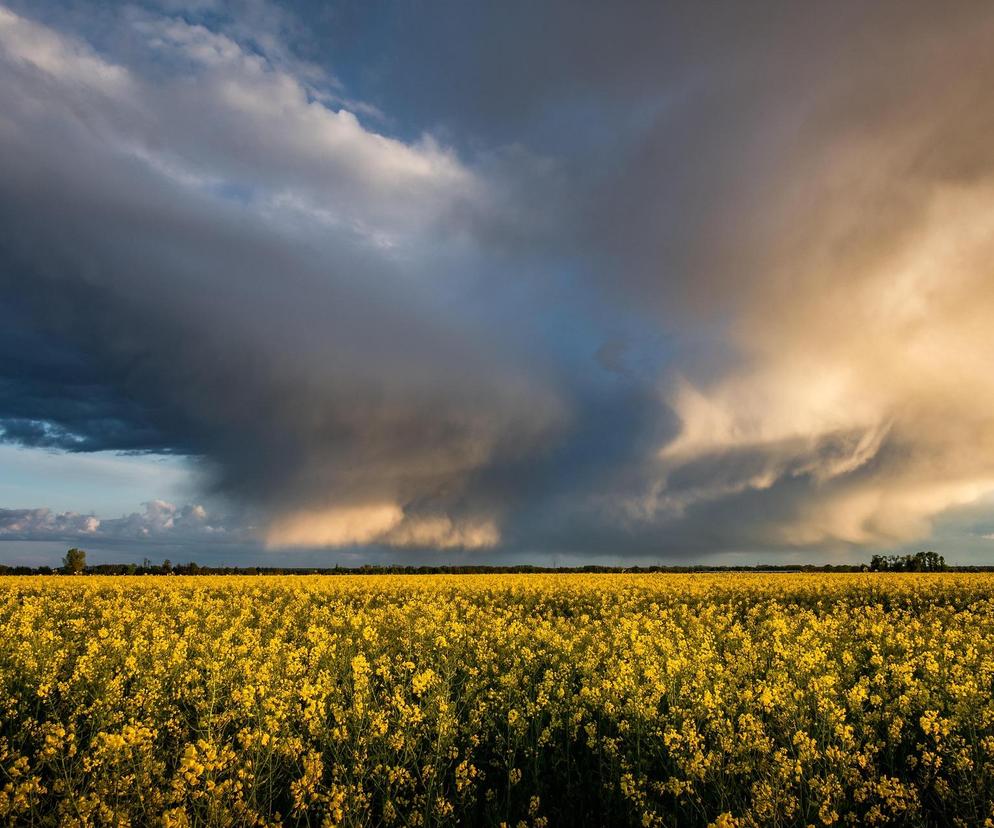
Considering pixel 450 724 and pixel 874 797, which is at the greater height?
pixel 450 724

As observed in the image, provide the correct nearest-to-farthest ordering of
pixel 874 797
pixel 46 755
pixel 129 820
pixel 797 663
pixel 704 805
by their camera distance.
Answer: pixel 129 820 < pixel 46 755 < pixel 704 805 < pixel 874 797 < pixel 797 663

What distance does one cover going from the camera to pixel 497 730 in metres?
9.59

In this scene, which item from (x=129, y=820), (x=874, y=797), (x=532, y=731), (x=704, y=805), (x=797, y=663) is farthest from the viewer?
(x=797, y=663)

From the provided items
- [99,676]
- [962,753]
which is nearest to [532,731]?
[962,753]

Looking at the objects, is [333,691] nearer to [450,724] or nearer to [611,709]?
[450,724]

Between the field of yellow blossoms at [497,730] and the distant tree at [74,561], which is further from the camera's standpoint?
the distant tree at [74,561]

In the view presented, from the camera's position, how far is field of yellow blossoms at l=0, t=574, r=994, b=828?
274 inches

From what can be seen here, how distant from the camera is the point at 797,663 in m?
11.6

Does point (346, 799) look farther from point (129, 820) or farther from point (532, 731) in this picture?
point (532, 731)

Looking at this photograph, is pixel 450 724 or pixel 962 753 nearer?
pixel 962 753

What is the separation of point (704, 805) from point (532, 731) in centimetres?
334

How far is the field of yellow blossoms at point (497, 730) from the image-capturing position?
6961mm

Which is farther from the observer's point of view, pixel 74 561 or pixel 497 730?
pixel 74 561

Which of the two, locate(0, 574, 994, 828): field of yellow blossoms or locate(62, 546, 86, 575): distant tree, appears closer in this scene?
locate(0, 574, 994, 828): field of yellow blossoms
